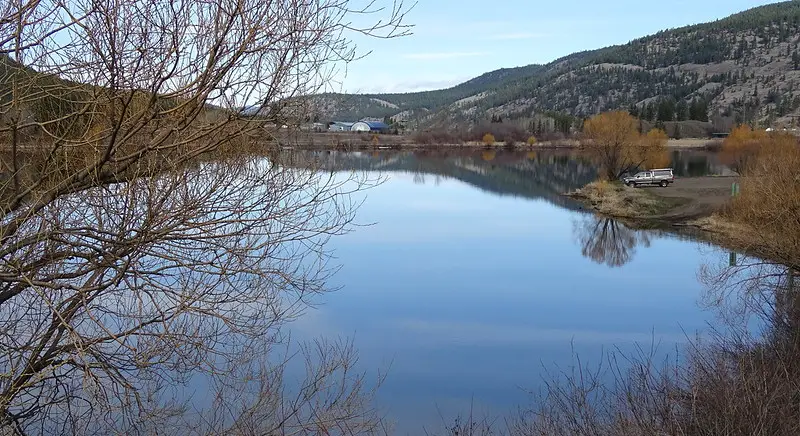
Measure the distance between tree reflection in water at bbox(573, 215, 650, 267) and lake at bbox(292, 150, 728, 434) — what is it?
0.18 ft

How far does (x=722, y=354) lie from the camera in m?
9.59

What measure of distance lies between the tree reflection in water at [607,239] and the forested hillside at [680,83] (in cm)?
6255

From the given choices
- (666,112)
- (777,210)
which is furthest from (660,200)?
(666,112)

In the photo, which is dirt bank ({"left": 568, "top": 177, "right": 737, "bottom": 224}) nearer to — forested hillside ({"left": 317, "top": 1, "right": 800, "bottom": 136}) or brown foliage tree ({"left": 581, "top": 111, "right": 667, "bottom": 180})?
brown foliage tree ({"left": 581, "top": 111, "right": 667, "bottom": 180})

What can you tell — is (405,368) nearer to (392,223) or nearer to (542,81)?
(392,223)

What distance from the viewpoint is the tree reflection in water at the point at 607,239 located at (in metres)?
19.5

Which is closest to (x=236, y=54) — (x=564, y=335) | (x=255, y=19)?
(x=255, y=19)

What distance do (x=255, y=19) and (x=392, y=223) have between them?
18.6 metres

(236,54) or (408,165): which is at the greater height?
(236,54)

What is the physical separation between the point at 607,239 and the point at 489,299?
28.5 feet

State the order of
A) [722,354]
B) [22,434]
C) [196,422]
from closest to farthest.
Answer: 1. [22,434]
2. [196,422]
3. [722,354]

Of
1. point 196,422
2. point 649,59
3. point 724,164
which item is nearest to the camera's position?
point 196,422

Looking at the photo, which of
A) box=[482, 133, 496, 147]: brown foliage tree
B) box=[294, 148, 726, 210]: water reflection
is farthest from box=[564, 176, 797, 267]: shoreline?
box=[482, 133, 496, 147]: brown foliage tree

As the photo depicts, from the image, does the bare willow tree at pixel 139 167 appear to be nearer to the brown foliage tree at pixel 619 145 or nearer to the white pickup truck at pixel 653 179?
the white pickup truck at pixel 653 179
